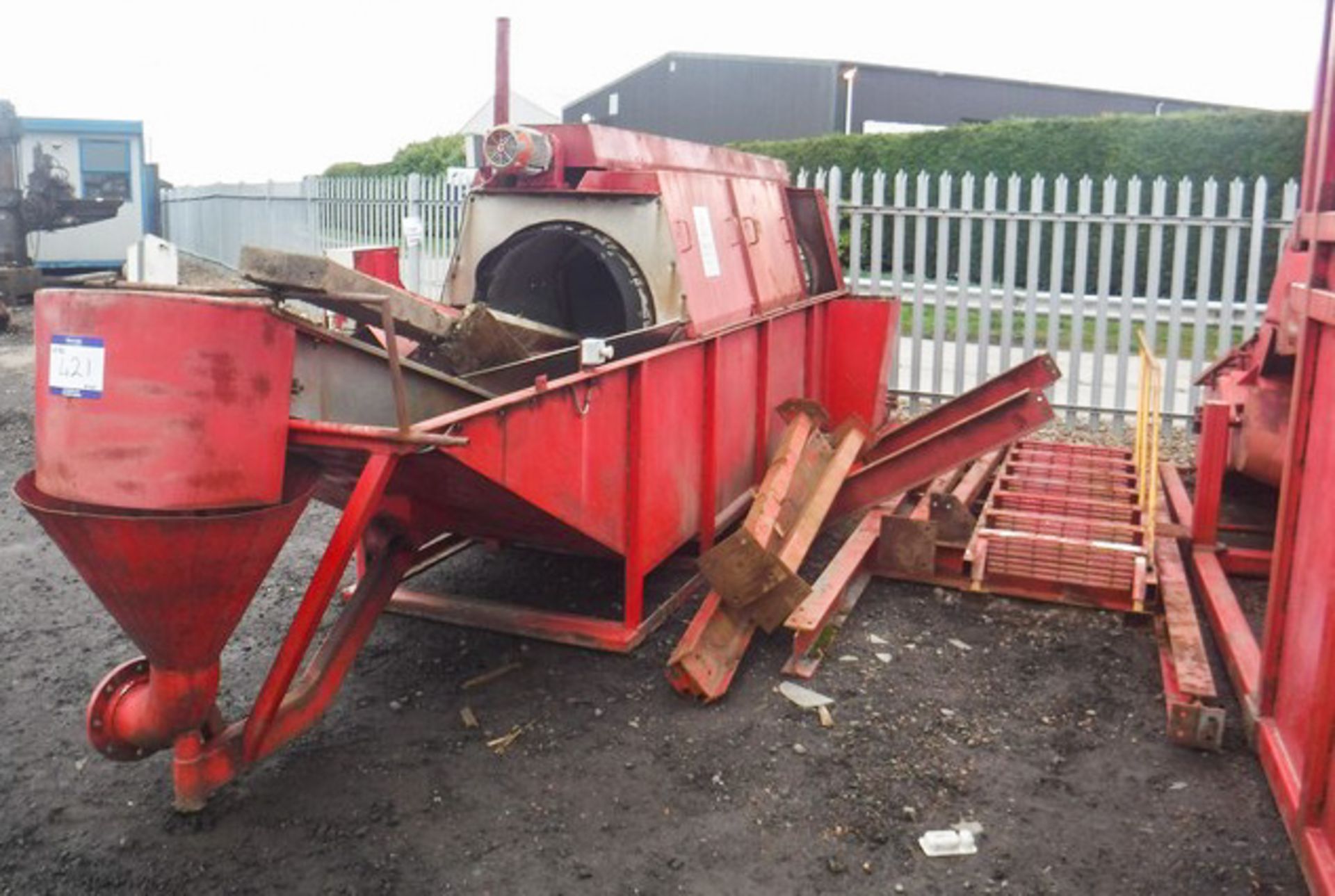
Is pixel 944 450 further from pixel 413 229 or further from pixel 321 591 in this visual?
pixel 413 229

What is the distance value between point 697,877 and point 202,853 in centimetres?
133

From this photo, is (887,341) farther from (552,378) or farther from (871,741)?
(871,741)

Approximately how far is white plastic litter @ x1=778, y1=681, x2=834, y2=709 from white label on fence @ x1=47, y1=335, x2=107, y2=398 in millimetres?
2441

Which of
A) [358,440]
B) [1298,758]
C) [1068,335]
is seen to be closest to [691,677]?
[358,440]

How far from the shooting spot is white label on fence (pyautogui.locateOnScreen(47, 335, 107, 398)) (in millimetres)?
2838

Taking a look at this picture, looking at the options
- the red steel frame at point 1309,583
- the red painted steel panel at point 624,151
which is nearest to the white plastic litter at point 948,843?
the red steel frame at point 1309,583

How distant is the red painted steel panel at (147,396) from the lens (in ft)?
9.29

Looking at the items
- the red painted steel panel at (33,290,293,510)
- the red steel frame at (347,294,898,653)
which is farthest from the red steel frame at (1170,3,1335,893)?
the red painted steel panel at (33,290,293,510)

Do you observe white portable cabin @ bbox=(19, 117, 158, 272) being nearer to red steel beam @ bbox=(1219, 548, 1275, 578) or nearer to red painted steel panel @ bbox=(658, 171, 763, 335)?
red painted steel panel @ bbox=(658, 171, 763, 335)

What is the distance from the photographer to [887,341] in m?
6.92

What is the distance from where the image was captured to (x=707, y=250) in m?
5.29

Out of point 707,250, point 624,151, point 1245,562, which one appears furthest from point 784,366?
point 1245,562

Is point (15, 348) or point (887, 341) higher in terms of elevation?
point (887, 341)

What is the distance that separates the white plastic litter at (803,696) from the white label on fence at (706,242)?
1.90 metres
